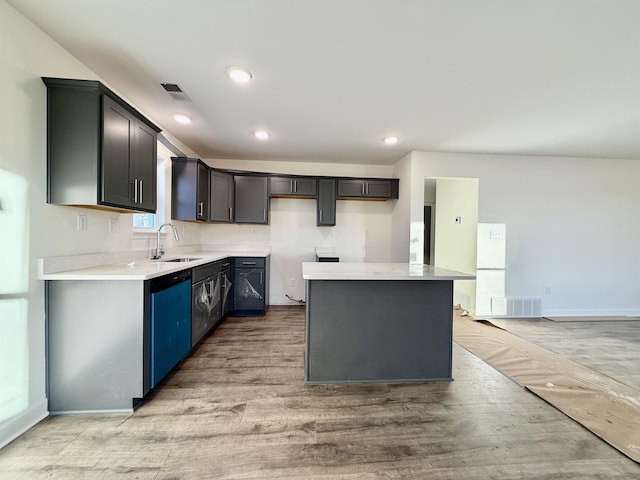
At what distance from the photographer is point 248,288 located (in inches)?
153

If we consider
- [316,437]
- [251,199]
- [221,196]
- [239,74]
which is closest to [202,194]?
[221,196]

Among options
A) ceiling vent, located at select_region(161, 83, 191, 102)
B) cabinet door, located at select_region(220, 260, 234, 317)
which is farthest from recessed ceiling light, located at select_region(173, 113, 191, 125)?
cabinet door, located at select_region(220, 260, 234, 317)

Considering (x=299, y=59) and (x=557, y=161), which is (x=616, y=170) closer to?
(x=557, y=161)

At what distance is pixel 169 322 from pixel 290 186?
→ 2.75 metres

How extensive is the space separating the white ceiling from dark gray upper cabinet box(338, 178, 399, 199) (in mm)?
1184

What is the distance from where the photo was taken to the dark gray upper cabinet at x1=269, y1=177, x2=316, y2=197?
426 cm

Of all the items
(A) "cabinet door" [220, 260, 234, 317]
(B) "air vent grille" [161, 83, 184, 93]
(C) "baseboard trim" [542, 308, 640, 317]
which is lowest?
(C) "baseboard trim" [542, 308, 640, 317]

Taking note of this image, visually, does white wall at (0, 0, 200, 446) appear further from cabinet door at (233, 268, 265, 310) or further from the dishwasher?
cabinet door at (233, 268, 265, 310)

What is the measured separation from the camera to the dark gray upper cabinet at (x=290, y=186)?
4.26 metres

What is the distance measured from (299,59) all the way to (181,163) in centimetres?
228

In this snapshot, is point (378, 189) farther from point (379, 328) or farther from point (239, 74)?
point (239, 74)

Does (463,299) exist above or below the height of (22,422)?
above

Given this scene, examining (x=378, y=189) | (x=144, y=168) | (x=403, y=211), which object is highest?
(x=378, y=189)

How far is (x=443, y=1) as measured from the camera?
4.65ft
